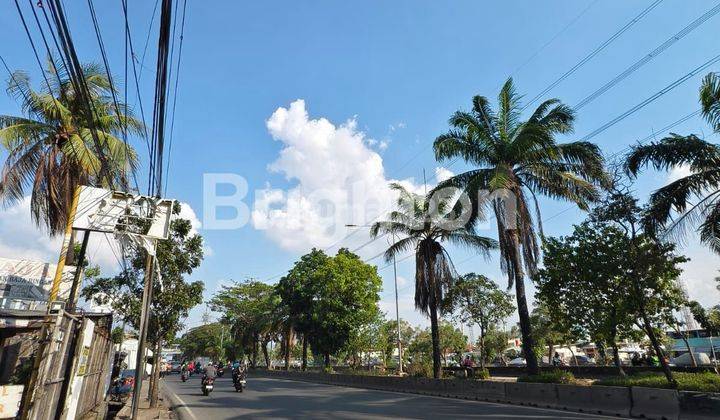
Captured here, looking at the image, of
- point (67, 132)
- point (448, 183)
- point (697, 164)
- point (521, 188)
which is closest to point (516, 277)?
point (521, 188)

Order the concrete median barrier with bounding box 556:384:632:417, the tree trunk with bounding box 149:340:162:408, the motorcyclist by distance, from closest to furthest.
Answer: the concrete median barrier with bounding box 556:384:632:417, the tree trunk with bounding box 149:340:162:408, the motorcyclist

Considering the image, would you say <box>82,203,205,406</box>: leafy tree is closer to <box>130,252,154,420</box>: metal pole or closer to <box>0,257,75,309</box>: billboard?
<box>130,252,154,420</box>: metal pole

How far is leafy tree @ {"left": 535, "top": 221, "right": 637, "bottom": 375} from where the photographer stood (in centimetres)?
1498

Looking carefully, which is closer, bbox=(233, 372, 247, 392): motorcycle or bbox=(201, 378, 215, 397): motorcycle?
bbox=(201, 378, 215, 397): motorcycle

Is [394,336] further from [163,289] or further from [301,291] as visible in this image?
[163,289]

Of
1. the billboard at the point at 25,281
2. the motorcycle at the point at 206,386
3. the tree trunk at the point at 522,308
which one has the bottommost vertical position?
the motorcycle at the point at 206,386

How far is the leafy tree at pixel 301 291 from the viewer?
38.5 m

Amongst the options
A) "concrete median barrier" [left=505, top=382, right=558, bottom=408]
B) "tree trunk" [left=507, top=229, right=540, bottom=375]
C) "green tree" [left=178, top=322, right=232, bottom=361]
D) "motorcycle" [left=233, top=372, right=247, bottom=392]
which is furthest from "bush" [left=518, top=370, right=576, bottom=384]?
"green tree" [left=178, top=322, right=232, bottom=361]

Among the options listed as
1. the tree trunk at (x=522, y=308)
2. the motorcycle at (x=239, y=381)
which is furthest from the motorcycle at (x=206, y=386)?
the tree trunk at (x=522, y=308)

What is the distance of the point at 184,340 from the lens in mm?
97125

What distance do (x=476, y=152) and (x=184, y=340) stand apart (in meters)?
93.4

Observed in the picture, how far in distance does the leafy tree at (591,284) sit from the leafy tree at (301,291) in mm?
24134

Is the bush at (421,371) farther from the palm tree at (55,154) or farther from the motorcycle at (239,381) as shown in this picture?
the palm tree at (55,154)

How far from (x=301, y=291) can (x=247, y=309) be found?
2350cm
